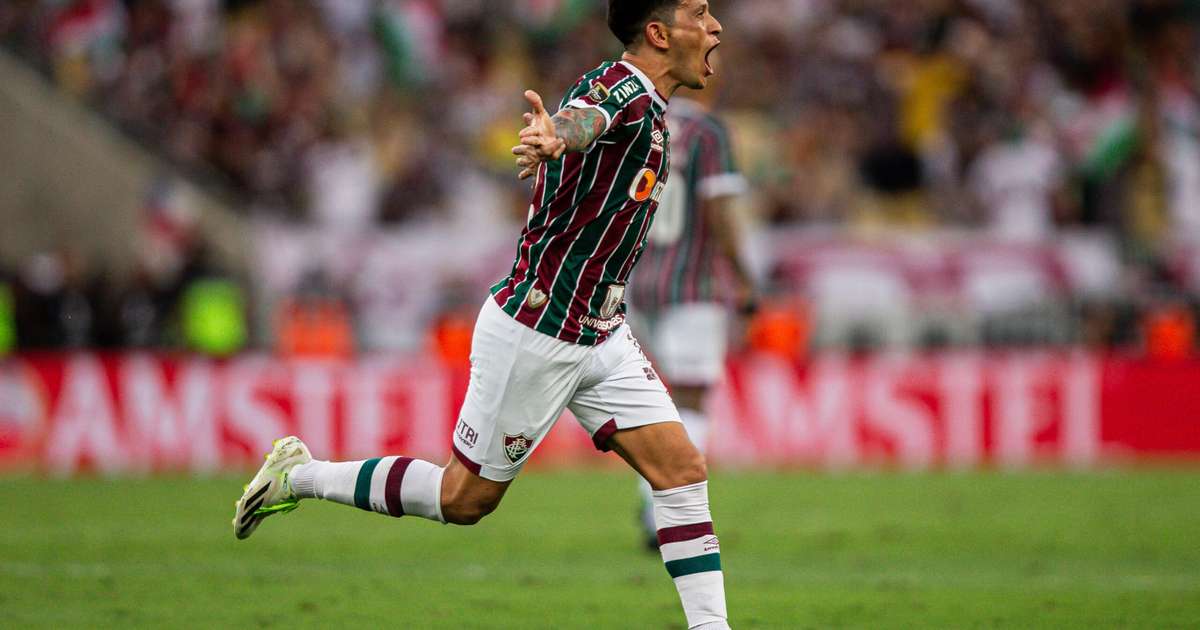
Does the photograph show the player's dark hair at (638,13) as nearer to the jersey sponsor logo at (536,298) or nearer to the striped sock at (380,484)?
the jersey sponsor logo at (536,298)

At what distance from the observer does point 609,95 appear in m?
5.68

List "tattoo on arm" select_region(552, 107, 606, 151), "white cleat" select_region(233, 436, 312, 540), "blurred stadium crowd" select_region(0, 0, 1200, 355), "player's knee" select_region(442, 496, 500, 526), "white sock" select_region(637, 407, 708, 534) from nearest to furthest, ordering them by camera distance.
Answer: "tattoo on arm" select_region(552, 107, 606, 151), "player's knee" select_region(442, 496, 500, 526), "white cleat" select_region(233, 436, 312, 540), "white sock" select_region(637, 407, 708, 534), "blurred stadium crowd" select_region(0, 0, 1200, 355)

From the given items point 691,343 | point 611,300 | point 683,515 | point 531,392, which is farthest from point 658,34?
point 691,343

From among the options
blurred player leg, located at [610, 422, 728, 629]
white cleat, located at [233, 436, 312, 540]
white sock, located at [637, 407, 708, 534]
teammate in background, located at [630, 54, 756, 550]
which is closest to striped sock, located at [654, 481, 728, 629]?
blurred player leg, located at [610, 422, 728, 629]

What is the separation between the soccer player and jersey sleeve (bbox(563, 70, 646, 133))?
15mm

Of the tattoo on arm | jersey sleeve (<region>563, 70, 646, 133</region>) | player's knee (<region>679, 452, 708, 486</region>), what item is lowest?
player's knee (<region>679, 452, 708, 486</region>)

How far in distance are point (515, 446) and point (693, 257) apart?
4.08 metres

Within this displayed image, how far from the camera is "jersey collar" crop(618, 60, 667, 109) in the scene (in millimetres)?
5902

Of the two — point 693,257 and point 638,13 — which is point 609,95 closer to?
point 638,13

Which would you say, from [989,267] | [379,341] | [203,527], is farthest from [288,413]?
[989,267]

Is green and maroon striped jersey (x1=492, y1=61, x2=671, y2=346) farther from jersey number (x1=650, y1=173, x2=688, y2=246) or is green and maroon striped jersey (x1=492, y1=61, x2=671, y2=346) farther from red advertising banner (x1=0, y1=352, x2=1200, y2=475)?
red advertising banner (x1=0, y1=352, x2=1200, y2=475)

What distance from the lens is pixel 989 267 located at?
17.3 meters

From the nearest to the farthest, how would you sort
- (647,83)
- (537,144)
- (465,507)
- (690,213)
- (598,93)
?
(537,144)
(598,93)
(647,83)
(465,507)
(690,213)

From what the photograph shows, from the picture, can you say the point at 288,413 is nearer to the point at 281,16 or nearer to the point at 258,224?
the point at 258,224
